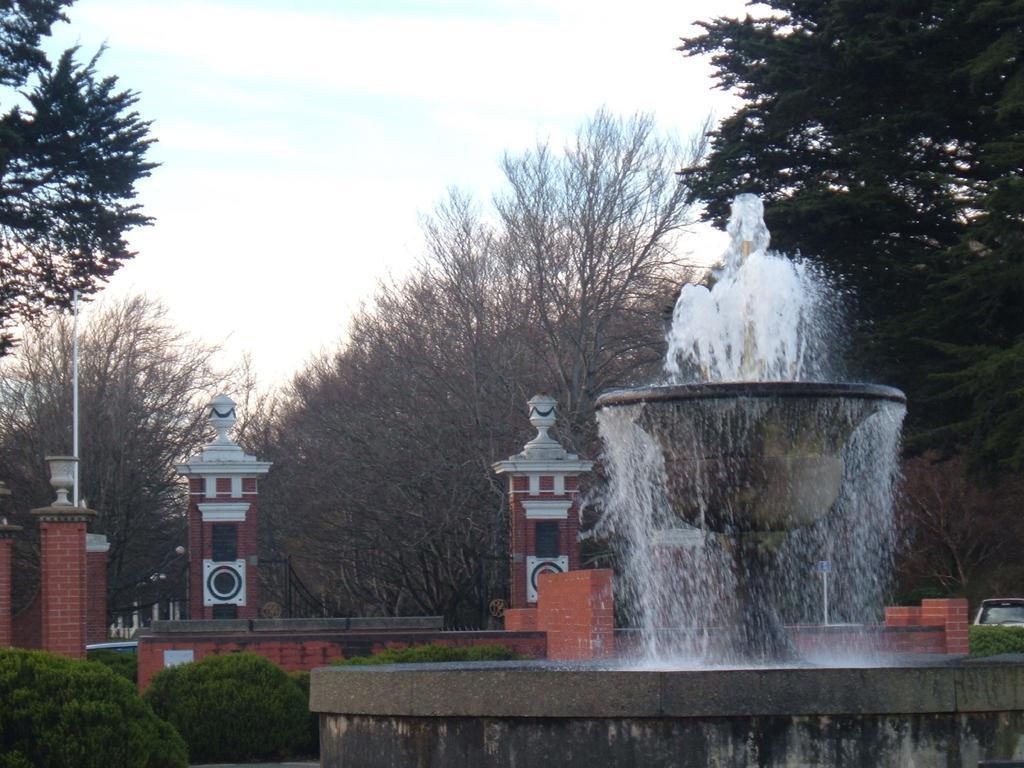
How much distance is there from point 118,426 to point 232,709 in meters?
32.1

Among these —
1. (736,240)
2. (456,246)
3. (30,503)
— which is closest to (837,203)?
(736,240)

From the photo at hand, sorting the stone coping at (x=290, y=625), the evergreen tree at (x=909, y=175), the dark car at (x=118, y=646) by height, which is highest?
the evergreen tree at (x=909, y=175)

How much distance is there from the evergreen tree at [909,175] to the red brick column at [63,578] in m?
10.1

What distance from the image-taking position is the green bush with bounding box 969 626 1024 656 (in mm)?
20391

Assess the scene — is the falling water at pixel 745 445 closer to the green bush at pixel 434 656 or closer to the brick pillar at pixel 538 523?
the green bush at pixel 434 656

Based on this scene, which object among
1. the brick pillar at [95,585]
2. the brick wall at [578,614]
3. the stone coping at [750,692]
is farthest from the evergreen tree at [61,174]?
the stone coping at [750,692]

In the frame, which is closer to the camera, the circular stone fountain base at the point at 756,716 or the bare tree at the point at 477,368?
the circular stone fountain base at the point at 756,716

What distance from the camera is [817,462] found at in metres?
9.96

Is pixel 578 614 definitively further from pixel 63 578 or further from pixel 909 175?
A: pixel 909 175

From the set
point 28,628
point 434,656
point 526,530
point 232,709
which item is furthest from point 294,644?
point 28,628

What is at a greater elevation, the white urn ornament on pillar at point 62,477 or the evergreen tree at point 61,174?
the evergreen tree at point 61,174

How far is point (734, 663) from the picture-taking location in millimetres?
10062

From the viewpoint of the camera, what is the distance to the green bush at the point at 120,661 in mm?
19359

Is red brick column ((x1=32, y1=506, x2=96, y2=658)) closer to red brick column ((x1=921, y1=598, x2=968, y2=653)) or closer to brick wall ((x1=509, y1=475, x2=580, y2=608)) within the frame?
brick wall ((x1=509, y1=475, x2=580, y2=608))
